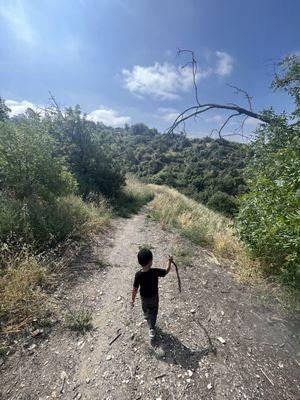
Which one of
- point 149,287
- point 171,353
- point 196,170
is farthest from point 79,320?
point 196,170

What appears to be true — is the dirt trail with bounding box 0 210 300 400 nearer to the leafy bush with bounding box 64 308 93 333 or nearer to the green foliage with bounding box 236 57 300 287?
the leafy bush with bounding box 64 308 93 333

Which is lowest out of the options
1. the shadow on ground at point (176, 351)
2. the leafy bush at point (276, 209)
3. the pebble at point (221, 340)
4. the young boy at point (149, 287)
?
the shadow on ground at point (176, 351)

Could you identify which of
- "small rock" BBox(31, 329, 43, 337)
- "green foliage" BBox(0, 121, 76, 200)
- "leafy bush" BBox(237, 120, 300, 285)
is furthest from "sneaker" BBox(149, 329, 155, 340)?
"green foliage" BBox(0, 121, 76, 200)

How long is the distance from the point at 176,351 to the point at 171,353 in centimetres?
8

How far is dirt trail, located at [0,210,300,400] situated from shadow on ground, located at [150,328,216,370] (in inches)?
0.5

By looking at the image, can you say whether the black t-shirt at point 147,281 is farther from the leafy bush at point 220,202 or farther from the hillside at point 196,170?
the leafy bush at point 220,202

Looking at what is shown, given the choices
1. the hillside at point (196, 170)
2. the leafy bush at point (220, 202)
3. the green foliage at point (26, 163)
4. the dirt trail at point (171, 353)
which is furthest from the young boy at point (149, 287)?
the leafy bush at point (220, 202)

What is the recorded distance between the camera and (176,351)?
3.08 m

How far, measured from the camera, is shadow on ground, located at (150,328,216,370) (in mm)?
2914

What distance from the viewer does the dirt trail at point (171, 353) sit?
2.59 metres

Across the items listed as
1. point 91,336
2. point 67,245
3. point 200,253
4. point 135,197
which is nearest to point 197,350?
point 91,336

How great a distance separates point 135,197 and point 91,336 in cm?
1239

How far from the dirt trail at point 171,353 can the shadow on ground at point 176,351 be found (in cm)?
1

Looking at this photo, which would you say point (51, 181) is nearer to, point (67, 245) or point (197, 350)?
point (67, 245)
